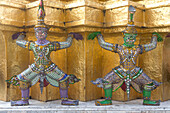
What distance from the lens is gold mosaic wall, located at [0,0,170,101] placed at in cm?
423

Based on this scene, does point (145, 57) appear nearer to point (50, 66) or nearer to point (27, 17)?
point (50, 66)

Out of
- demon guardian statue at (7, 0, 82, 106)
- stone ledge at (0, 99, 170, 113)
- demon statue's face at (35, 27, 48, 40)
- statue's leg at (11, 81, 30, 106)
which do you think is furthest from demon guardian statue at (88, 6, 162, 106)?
statue's leg at (11, 81, 30, 106)

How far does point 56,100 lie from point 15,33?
140cm

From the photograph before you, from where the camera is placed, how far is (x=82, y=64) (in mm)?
4375

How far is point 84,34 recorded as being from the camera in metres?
4.31

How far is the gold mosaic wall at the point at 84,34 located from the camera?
13.9ft

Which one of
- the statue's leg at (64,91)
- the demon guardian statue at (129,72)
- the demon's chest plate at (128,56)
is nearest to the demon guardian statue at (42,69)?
the statue's leg at (64,91)

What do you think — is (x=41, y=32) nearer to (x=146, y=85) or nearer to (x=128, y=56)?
(x=128, y=56)

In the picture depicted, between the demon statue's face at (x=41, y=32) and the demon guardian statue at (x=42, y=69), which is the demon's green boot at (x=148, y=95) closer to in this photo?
the demon guardian statue at (x=42, y=69)

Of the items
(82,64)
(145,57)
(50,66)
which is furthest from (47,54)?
(145,57)

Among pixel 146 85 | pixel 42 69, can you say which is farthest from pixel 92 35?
pixel 146 85

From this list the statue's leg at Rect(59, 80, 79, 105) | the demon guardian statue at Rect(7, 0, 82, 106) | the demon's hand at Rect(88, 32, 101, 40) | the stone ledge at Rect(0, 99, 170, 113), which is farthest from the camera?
the demon's hand at Rect(88, 32, 101, 40)

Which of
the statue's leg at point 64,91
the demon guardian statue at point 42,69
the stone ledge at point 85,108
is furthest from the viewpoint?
the statue's leg at point 64,91

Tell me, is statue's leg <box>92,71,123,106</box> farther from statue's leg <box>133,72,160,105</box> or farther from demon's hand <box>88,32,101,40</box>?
demon's hand <box>88,32,101,40</box>
